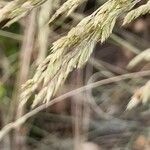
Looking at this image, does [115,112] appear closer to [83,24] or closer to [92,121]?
[92,121]

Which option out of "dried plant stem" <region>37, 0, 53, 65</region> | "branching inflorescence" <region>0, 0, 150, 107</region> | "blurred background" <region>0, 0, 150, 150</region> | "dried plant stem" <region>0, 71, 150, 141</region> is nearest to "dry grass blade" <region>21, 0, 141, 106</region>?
"branching inflorescence" <region>0, 0, 150, 107</region>

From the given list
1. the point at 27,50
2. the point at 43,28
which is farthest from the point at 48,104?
the point at 43,28

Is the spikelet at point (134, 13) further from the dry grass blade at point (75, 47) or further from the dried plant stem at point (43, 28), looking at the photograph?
the dried plant stem at point (43, 28)

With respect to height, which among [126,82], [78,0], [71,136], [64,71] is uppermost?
[126,82]

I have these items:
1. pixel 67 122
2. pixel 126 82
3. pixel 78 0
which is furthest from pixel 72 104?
pixel 78 0

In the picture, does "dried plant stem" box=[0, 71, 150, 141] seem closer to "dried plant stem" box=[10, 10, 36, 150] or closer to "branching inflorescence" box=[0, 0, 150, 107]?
"dried plant stem" box=[10, 10, 36, 150]

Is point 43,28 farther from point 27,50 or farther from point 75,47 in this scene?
point 75,47

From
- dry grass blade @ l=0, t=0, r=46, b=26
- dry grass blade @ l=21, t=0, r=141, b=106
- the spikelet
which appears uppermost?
dry grass blade @ l=0, t=0, r=46, b=26
